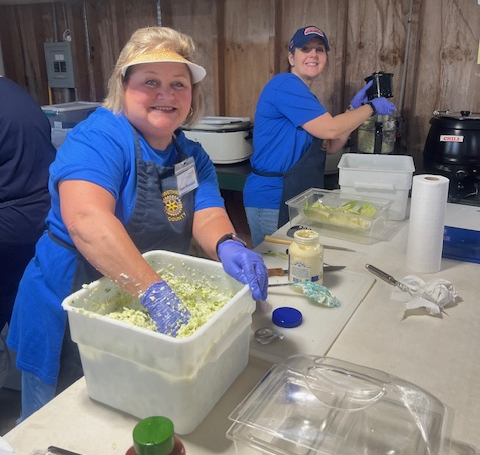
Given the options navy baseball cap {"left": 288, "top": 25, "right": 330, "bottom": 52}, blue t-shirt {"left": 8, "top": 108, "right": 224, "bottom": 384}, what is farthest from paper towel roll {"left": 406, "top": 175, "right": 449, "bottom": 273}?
navy baseball cap {"left": 288, "top": 25, "right": 330, "bottom": 52}

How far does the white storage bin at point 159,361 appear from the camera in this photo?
0.76 m

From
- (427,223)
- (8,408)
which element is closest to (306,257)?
(427,223)

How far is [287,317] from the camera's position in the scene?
1.14 m

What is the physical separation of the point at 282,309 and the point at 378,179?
884 millimetres

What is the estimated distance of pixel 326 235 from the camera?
172 centimetres

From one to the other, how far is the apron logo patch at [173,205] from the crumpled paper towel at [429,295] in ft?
2.09

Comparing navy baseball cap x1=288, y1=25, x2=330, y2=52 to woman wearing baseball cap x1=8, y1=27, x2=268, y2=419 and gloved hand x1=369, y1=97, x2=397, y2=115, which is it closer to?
gloved hand x1=369, y1=97, x2=397, y2=115

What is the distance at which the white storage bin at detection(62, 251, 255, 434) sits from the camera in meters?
0.76

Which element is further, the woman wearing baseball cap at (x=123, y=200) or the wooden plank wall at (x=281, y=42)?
the wooden plank wall at (x=281, y=42)

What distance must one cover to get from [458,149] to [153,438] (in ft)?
6.67

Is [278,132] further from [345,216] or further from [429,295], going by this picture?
[429,295]

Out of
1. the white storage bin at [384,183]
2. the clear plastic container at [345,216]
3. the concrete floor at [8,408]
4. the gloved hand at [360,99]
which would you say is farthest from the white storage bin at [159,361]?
the gloved hand at [360,99]

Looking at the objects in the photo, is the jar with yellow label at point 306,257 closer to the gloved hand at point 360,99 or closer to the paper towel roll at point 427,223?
the paper towel roll at point 427,223

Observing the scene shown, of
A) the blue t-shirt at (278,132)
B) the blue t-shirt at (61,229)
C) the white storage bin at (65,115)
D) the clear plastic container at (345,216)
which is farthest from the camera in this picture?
the white storage bin at (65,115)
